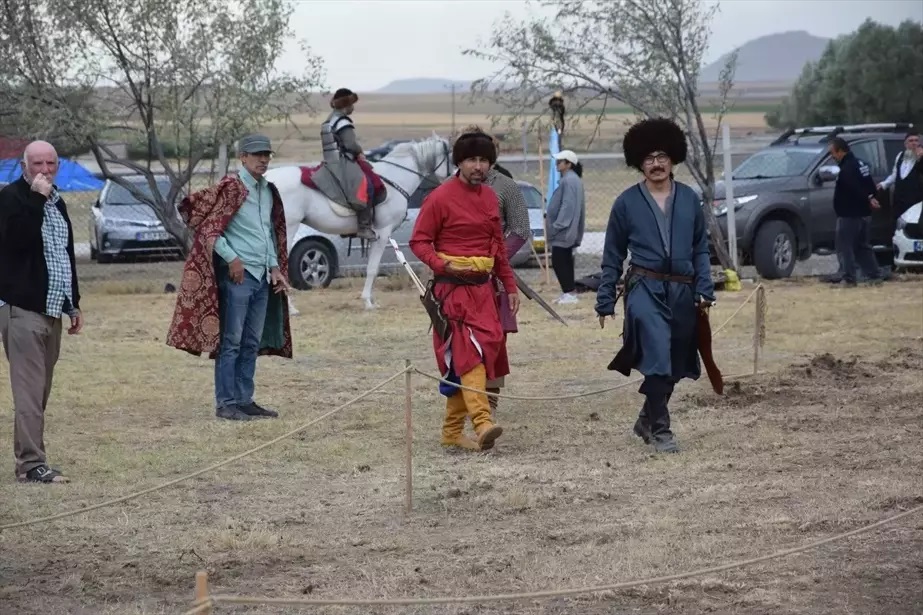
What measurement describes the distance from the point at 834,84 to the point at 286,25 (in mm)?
27189

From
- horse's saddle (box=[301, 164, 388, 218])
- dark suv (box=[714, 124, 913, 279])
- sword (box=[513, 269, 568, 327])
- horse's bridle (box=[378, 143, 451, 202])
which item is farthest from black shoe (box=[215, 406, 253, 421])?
dark suv (box=[714, 124, 913, 279])

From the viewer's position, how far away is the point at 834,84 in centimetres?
4284

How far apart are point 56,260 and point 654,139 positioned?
3.29 m

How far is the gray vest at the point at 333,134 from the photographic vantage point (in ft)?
51.9

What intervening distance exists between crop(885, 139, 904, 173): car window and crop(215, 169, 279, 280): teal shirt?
1209 centimetres

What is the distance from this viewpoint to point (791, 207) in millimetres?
18828

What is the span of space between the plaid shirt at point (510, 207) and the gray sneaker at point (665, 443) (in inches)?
79.4

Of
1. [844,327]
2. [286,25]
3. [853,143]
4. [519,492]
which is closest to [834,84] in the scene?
[853,143]

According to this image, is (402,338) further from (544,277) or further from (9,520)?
(9,520)

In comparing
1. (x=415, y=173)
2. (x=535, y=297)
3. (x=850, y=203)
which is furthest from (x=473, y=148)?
(x=850, y=203)

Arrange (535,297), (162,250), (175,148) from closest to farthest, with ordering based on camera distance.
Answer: (535,297), (175,148), (162,250)

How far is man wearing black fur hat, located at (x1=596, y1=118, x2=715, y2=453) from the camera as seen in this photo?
27.9ft

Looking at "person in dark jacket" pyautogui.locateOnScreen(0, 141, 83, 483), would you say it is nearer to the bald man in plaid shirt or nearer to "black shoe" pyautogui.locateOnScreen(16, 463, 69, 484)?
"black shoe" pyautogui.locateOnScreen(16, 463, 69, 484)

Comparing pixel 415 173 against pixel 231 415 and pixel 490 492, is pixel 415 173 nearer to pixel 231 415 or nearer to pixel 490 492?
pixel 231 415
